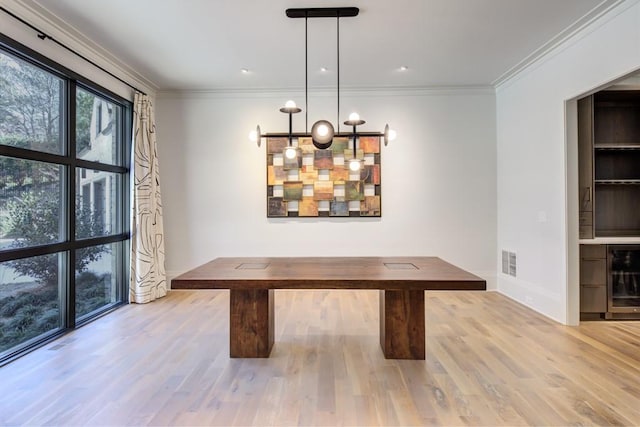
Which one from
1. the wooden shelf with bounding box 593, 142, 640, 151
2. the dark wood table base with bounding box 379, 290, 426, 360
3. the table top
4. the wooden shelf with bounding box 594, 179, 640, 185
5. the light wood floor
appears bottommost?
the light wood floor

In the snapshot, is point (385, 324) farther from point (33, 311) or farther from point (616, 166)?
point (616, 166)

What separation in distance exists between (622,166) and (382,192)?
2837 mm

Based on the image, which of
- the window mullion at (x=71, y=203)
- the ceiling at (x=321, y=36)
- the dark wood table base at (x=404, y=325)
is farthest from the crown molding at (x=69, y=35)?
the dark wood table base at (x=404, y=325)

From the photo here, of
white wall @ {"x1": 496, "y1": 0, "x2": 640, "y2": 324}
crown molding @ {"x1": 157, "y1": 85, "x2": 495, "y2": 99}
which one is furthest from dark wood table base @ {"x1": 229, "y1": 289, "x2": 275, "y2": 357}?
crown molding @ {"x1": 157, "y1": 85, "x2": 495, "y2": 99}

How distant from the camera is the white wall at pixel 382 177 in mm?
5164

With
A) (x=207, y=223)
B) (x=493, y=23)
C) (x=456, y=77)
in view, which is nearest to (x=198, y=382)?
(x=207, y=223)

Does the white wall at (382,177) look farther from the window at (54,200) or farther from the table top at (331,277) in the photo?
the table top at (331,277)

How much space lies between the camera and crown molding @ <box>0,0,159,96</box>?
291 cm

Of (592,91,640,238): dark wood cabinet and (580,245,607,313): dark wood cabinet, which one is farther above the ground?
(592,91,640,238): dark wood cabinet

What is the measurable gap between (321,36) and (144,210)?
307 centimetres

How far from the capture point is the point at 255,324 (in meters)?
2.84

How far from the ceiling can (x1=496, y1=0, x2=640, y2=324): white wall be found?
247 mm

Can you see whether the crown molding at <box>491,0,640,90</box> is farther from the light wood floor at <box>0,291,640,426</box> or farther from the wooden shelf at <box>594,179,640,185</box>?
the light wood floor at <box>0,291,640,426</box>

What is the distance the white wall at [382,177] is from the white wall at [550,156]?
1.37ft
